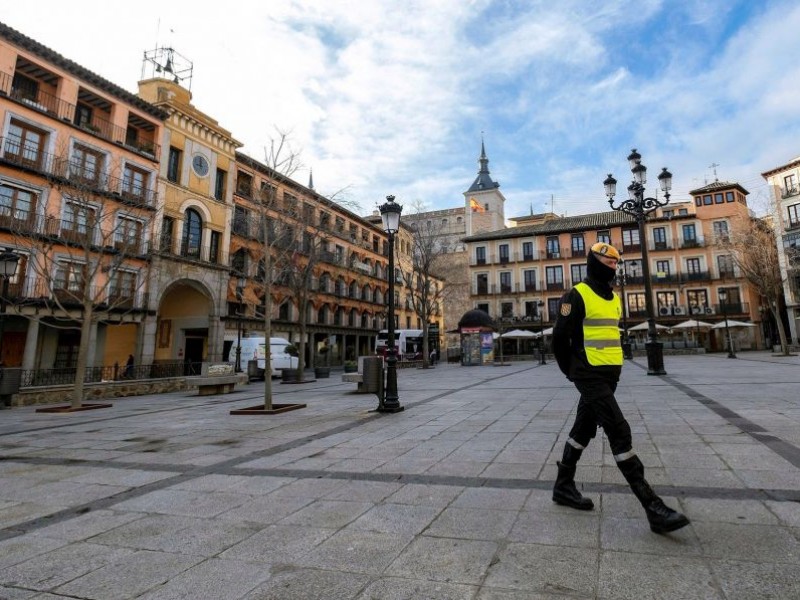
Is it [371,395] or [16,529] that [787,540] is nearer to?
[16,529]

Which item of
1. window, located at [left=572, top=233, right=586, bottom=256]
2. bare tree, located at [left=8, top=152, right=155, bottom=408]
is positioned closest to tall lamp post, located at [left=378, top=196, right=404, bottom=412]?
bare tree, located at [left=8, top=152, right=155, bottom=408]

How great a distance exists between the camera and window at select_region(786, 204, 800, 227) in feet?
123

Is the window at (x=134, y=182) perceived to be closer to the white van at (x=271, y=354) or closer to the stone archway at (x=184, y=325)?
the stone archway at (x=184, y=325)

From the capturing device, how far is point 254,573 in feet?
8.05

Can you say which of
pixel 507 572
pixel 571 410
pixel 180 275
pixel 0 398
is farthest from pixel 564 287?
pixel 507 572

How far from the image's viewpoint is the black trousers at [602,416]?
115 inches

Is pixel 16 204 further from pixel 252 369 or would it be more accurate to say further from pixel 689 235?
pixel 689 235

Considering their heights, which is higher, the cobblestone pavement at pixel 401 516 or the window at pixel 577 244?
the window at pixel 577 244

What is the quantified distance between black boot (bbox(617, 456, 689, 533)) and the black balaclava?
3.80ft

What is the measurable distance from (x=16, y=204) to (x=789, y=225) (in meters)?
52.3

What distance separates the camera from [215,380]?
50.4ft

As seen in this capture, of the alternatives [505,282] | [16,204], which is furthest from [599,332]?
[505,282]

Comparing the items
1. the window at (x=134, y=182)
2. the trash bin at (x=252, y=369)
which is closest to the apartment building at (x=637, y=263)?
the trash bin at (x=252, y=369)

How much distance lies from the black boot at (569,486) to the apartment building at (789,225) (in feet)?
146
